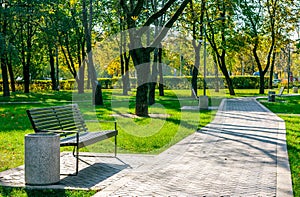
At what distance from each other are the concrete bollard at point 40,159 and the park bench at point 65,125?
26.8 inches

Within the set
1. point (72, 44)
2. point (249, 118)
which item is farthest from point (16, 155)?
point (72, 44)

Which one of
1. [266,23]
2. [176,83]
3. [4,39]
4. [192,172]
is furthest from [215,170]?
[176,83]

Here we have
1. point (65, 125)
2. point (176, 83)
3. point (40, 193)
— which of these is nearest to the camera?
point (40, 193)

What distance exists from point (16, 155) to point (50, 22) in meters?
25.7

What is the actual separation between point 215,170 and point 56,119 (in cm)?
297

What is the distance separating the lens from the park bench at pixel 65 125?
25.7 feet

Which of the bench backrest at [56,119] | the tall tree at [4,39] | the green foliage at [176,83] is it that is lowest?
the bench backrest at [56,119]

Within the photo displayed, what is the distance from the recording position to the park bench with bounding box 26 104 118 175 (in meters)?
7.82

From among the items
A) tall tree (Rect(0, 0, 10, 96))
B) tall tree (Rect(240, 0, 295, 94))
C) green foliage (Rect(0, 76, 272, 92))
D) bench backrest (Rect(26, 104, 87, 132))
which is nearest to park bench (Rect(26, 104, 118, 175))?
bench backrest (Rect(26, 104, 87, 132))

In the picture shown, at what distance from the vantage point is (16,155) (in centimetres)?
942

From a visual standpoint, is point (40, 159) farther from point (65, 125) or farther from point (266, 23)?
point (266, 23)

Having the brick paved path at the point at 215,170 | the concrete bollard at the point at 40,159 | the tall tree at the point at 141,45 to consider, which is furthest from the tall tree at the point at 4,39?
the concrete bollard at the point at 40,159

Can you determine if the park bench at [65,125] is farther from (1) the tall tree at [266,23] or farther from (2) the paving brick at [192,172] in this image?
(1) the tall tree at [266,23]

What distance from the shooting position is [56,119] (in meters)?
8.74
